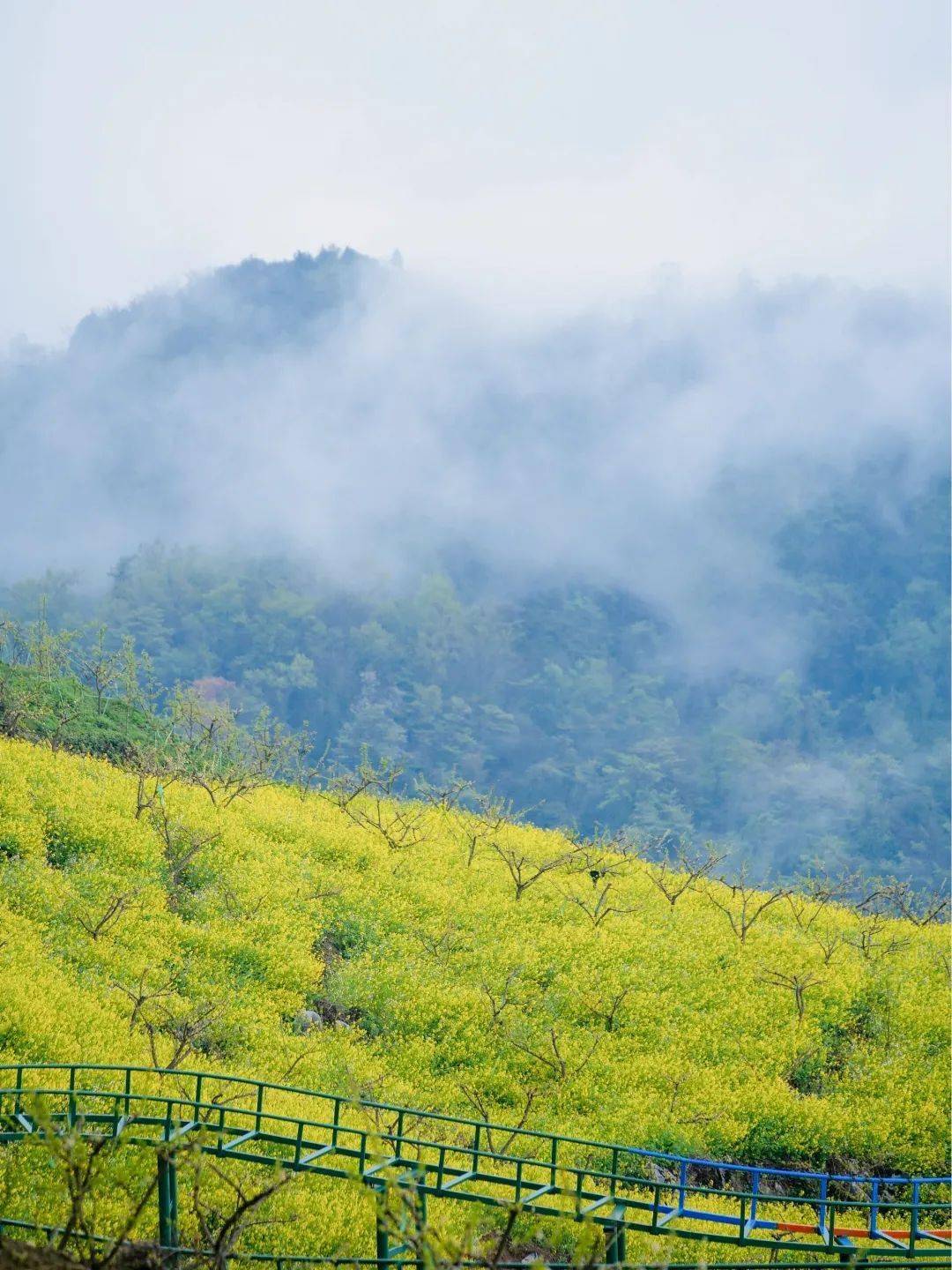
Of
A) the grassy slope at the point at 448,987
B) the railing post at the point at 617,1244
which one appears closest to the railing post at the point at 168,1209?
the grassy slope at the point at 448,987

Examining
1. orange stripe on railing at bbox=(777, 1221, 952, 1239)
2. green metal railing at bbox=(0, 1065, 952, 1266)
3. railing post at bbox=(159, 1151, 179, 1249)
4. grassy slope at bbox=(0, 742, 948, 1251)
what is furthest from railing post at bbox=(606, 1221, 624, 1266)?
railing post at bbox=(159, 1151, 179, 1249)

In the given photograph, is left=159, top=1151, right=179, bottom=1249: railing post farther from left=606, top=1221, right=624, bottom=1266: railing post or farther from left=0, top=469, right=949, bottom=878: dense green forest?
left=0, top=469, right=949, bottom=878: dense green forest

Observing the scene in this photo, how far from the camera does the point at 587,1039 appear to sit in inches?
945

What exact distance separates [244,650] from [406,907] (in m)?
112

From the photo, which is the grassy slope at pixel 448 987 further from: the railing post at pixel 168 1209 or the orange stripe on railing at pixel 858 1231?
the orange stripe on railing at pixel 858 1231

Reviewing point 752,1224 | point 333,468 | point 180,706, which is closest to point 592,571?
point 333,468

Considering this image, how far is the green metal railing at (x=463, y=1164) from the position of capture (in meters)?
15.6

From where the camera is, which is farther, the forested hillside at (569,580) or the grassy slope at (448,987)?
the forested hillside at (569,580)

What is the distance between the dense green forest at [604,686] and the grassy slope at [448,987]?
91.8 m

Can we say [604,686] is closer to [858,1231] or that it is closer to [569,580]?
[569,580]

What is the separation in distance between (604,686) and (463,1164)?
129 meters

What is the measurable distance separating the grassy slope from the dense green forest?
9182cm

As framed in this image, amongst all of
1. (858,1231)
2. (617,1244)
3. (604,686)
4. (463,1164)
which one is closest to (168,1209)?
(463,1164)

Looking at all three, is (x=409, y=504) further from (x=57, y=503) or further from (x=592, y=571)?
(x=57, y=503)
